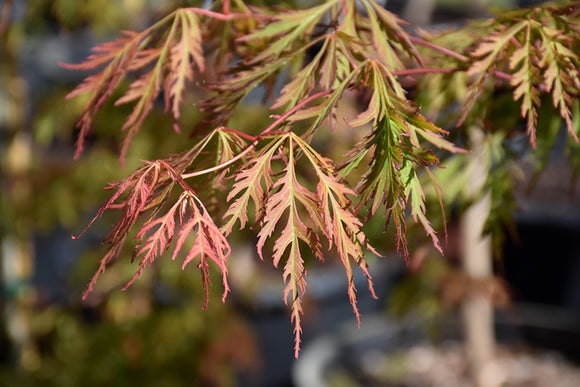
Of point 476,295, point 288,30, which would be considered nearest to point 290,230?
point 288,30

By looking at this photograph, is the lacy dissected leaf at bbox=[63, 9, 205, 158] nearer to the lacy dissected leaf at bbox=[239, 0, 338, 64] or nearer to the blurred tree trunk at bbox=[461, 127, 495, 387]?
the lacy dissected leaf at bbox=[239, 0, 338, 64]

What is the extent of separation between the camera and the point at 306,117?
1.68 ft

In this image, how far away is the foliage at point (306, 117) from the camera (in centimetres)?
47

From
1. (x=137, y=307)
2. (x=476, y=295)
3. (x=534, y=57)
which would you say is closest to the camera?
(x=534, y=57)

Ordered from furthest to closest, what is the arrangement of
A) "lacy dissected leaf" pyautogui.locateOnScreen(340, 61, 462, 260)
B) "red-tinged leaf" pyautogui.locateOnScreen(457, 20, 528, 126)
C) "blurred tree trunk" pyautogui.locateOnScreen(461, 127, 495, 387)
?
"blurred tree trunk" pyautogui.locateOnScreen(461, 127, 495, 387) < "red-tinged leaf" pyautogui.locateOnScreen(457, 20, 528, 126) < "lacy dissected leaf" pyautogui.locateOnScreen(340, 61, 462, 260)

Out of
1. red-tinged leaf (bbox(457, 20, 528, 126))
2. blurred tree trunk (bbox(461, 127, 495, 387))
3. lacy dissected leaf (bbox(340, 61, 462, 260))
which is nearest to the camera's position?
lacy dissected leaf (bbox(340, 61, 462, 260))

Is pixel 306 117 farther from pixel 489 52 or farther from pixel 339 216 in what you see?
pixel 489 52

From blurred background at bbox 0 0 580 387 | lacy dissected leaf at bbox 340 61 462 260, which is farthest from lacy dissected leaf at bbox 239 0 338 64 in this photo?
blurred background at bbox 0 0 580 387

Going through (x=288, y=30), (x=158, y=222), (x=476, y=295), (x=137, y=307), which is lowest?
(x=137, y=307)

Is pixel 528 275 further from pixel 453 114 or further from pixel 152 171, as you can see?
pixel 152 171

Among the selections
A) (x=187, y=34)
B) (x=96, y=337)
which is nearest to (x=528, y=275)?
(x=96, y=337)

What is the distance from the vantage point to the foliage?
471 mm

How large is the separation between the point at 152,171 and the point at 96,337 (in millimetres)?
1436

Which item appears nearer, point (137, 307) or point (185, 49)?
point (185, 49)
